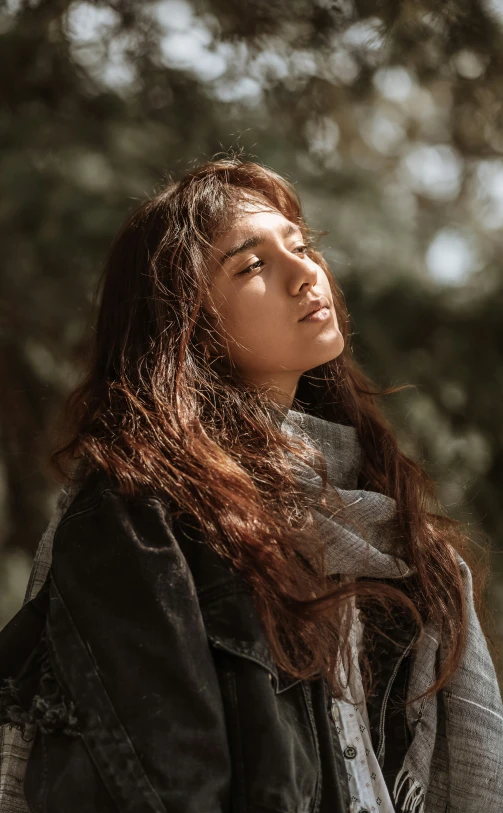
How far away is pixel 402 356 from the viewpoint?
2363mm

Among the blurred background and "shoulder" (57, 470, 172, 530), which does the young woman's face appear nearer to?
"shoulder" (57, 470, 172, 530)

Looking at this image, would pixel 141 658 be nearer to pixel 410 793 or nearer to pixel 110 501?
pixel 110 501

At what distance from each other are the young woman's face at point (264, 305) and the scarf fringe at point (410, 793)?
72 cm

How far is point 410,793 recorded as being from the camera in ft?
4.85

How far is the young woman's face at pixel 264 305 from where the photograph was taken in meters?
1.57

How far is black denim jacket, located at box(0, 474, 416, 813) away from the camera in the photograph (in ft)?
3.87

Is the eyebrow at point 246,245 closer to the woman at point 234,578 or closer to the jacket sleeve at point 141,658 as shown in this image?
the woman at point 234,578

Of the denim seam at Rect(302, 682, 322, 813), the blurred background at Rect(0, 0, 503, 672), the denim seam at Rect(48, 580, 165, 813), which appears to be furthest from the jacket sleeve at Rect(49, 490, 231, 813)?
the blurred background at Rect(0, 0, 503, 672)

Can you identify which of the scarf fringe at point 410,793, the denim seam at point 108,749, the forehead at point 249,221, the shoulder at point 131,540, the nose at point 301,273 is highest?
the forehead at point 249,221

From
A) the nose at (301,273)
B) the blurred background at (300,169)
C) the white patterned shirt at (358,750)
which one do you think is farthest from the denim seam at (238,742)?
the blurred background at (300,169)

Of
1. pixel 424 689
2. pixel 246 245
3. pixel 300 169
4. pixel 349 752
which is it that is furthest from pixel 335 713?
pixel 300 169

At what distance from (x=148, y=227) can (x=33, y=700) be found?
85 cm

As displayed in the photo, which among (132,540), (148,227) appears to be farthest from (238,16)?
(132,540)

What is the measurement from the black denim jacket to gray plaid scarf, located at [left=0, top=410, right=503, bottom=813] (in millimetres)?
209
